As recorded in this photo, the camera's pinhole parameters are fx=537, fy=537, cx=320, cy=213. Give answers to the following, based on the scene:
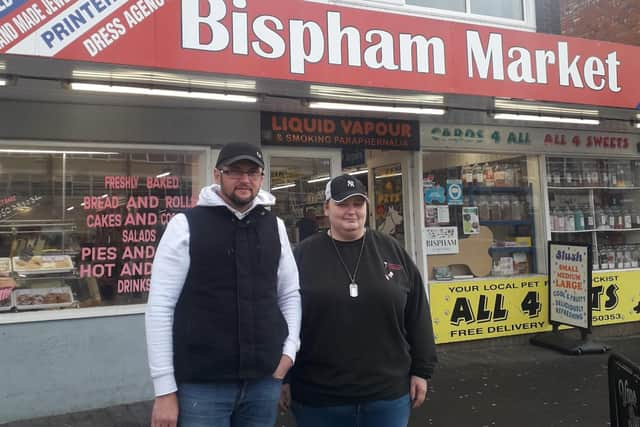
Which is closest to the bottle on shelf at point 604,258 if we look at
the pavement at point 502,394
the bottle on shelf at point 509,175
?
the pavement at point 502,394

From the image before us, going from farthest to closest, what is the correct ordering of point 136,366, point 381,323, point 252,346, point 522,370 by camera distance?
point 522,370, point 136,366, point 381,323, point 252,346

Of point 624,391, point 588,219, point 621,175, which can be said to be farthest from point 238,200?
point 621,175

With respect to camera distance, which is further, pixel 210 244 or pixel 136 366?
pixel 136 366

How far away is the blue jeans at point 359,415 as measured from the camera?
95.8 inches

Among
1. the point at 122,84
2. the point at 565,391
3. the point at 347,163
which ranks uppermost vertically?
the point at 122,84

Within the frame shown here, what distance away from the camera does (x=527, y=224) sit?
7.79 m

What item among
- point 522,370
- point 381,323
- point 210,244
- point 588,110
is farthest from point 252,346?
point 588,110

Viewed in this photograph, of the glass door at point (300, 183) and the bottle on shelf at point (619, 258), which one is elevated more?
the glass door at point (300, 183)

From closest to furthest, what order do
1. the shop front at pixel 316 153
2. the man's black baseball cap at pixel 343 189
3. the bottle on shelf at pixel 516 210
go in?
1. the man's black baseball cap at pixel 343 189
2. the shop front at pixel 316 153
3. the bottle on shelf at pixel 516 210

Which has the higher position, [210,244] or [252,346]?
[210,244]

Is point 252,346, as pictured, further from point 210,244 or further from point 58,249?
point 58,249

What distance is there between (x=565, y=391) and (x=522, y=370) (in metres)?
0.74

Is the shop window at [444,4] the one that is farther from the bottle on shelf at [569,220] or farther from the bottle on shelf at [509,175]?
the bottle on shelf at [569,220]

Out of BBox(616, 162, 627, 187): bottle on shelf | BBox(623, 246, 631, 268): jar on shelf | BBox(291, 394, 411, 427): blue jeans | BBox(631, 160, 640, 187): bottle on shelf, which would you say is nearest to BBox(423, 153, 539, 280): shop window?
BBox(623, 246, 631, 268): jar on shelf
